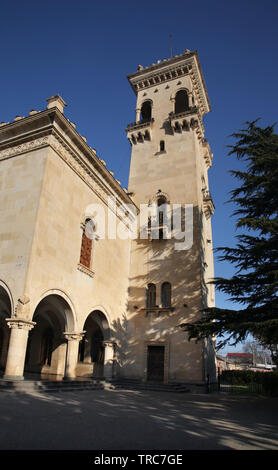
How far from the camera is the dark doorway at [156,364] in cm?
1969

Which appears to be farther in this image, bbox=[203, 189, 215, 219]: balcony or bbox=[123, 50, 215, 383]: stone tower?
bbox=[203, 189, 215, 219]: balcony

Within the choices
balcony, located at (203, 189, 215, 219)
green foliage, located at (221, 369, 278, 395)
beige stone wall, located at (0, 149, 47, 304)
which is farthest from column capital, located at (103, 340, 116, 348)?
balcony, located at (203, 189, 215, 219)

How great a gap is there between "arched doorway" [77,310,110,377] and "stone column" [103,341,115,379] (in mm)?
337

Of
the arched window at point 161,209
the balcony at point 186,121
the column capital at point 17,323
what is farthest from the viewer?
the balcony at point 186,121

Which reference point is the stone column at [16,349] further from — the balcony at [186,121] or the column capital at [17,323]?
the balcony at [186,121]

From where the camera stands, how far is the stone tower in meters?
19.8

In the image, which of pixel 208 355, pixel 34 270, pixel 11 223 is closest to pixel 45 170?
pixel 11 223

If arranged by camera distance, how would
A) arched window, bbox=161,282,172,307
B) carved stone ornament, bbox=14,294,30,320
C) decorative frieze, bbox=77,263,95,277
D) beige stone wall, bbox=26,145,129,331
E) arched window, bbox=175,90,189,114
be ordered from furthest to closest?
arched window, bbox=175,90,189,114, arched window, bbox=161,282,172,307, decorative frieze, bbox=77,263,95,277, beige stone wall, bbox=26,145,129,331, carved stone ornament, bbox=14,294,30,320

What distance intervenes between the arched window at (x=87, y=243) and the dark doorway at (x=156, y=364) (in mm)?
7217

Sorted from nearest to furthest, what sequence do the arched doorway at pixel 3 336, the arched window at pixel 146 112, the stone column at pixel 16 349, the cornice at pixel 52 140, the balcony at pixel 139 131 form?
the stone column at pixel 16 349, the cornice at pixel 52 140, the arched doorway at pixel 3 336, the balcony at pixel 139 131, the arched window at pixel 146 112

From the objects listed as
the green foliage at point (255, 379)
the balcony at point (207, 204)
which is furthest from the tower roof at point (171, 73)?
the green foliage at point (255, 379)

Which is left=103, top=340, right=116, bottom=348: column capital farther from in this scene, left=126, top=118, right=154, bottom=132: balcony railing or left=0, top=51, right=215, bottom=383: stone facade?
left=126, top=118, right=154, bottom=132: balcony railing

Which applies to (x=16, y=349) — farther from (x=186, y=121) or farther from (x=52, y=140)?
(x=186, y=121)

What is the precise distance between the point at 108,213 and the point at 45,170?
21.4 ft
